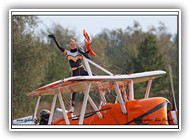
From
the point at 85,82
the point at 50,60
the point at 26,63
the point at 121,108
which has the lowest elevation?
the point at 121,108

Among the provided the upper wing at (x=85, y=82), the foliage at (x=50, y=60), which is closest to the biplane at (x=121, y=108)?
the upper wing at (x=85, y=82)

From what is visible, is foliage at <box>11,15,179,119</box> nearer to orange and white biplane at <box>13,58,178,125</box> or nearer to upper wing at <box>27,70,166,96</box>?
orange and white biplane at <box>13,58,178,125</box>

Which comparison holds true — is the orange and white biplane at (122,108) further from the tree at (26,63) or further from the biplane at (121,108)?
the tree at (26,63)

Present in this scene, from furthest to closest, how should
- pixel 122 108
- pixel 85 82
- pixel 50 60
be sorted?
pixel 50 60 → pixel 122 108 → pixel 85 82

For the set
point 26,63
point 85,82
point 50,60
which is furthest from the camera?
point 50,60

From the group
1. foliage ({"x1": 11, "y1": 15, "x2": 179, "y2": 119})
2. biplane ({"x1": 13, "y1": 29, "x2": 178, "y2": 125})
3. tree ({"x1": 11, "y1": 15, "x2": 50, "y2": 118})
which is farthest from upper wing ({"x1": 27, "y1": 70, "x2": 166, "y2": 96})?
tree ({"x1": 11, "y1": 15, "x2": 50, "y2": 118})

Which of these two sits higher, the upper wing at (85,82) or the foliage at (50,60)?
the foliage at (50,60)

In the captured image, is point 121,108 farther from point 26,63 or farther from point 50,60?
point 50,60

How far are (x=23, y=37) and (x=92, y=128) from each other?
24.5 ft

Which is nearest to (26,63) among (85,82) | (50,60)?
(50,60)

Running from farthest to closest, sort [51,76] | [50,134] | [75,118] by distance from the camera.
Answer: [51,76] < [75,118] < [50,134]

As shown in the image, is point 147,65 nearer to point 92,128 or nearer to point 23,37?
point 23,37
